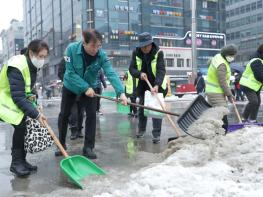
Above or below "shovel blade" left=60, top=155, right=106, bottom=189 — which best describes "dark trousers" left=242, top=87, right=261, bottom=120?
above

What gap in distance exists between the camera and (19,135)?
4.91 m

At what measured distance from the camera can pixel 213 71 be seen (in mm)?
6699

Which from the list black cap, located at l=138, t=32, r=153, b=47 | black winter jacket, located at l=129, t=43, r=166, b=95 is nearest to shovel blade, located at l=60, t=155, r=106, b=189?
black winter jacket, located at l=129, t=43, r=166, b=95

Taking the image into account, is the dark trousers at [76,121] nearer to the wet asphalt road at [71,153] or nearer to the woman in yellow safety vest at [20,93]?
the wet asphalt road at [71,153]

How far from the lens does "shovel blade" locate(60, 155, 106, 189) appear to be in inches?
171

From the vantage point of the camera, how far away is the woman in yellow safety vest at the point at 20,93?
466cm

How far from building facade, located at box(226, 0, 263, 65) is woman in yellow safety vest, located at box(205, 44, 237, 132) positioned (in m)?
79.3

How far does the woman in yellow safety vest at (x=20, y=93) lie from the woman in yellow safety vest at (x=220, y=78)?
280 cm

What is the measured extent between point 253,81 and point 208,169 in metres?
3.58

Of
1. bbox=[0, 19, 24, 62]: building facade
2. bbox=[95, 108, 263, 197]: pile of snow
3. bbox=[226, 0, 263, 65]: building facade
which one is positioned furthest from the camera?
bbox=[0, 19, 24, 62]: building facade

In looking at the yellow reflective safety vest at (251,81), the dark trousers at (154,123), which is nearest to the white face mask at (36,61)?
the dark trousers at (154,123)

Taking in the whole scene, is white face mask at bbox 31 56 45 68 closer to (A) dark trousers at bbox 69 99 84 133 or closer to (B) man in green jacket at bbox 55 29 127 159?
(B) man in green jacket at bbox 55 29 127 159

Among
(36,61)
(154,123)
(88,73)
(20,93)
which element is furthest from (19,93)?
(154,123)

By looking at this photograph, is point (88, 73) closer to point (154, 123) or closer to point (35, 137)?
point (35, 137)
